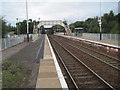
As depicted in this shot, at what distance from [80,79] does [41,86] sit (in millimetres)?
2160

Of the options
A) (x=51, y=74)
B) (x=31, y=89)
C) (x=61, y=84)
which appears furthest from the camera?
(x=51, y=74)

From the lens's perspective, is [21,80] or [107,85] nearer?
[107,85]

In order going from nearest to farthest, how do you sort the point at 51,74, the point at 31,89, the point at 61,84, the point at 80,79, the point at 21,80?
the point at 31,89 → the point at 61,84 → the point at 21,80 → the point at 80,79 → the point at 51,74

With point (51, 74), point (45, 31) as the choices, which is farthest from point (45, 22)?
point (51, 74)

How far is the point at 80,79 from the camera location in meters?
8.24

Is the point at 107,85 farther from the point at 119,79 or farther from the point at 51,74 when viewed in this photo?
the point at 51,74

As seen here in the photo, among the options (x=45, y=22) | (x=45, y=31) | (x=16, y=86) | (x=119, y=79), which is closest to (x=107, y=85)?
(x=119, y=79)

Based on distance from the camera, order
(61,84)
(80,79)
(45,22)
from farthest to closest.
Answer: (45,22) → (80,79) → (61,84)

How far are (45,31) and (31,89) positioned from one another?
446ft

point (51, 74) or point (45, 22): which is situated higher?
point (45, 22)

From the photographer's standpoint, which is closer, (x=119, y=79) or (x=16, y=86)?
(x=16, y=86)

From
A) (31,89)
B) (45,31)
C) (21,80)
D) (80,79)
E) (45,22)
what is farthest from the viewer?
(45,31)

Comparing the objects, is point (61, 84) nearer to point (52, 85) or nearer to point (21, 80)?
point (52, 85)

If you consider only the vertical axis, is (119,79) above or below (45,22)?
below
